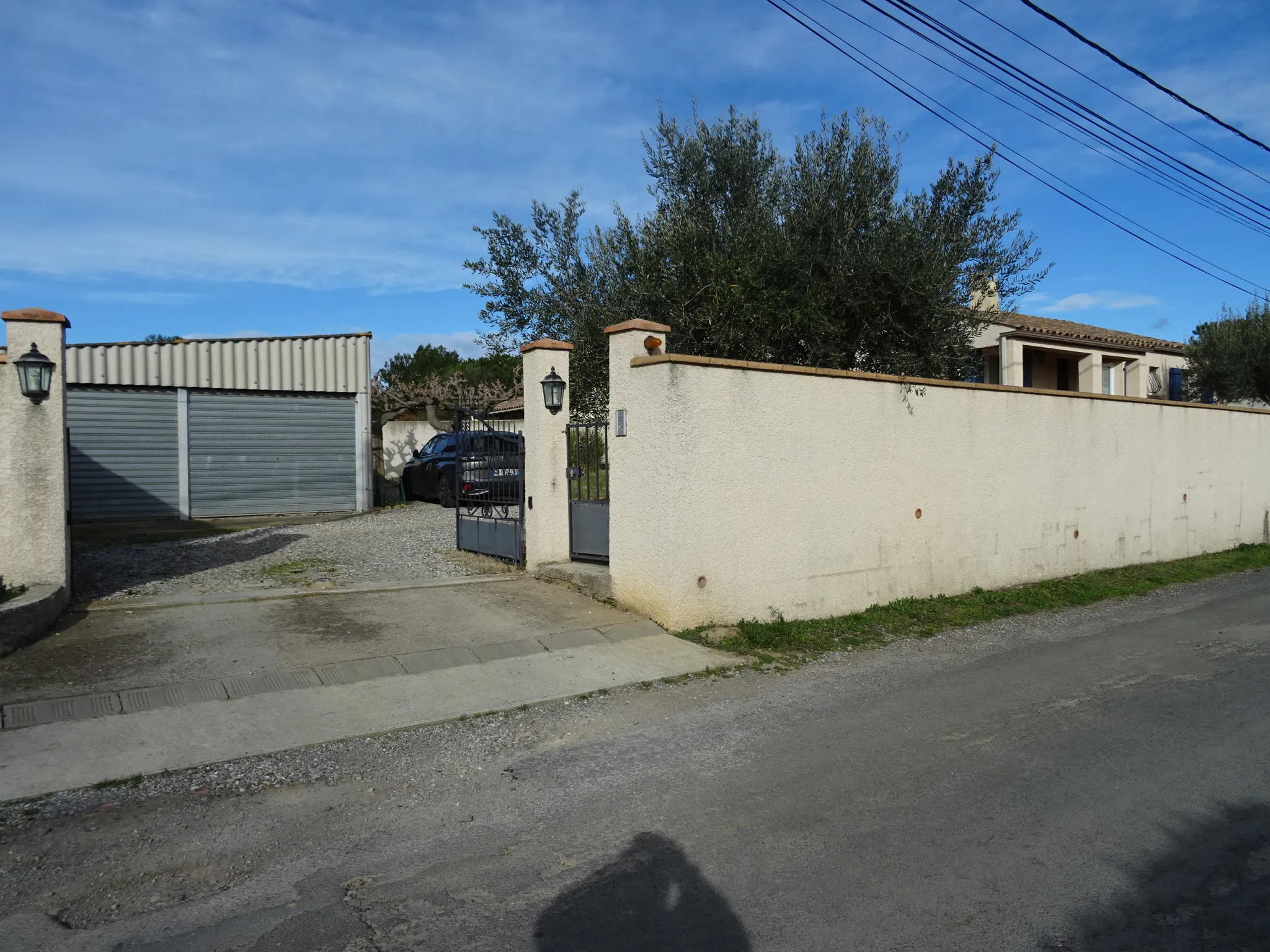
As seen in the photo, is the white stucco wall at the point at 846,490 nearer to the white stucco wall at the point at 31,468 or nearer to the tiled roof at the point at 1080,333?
the white stucco wall at the point at 31,468

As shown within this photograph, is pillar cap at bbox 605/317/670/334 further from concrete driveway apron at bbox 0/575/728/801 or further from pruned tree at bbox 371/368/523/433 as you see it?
pruned tree at bbox 371/368/523/433

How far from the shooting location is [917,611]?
961 cm

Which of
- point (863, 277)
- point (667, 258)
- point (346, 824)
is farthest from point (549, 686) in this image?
point (863, 277)

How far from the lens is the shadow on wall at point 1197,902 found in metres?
3.29

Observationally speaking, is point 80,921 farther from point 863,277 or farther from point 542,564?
point 863,277

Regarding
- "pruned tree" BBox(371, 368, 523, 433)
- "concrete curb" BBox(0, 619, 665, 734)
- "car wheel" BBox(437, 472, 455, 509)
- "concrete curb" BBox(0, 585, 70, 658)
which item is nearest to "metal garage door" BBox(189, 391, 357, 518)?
"car wheel" BBox(437, 472, 455, 509)

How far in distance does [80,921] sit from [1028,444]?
11.0m

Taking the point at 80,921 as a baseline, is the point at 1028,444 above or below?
above

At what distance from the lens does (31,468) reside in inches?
292

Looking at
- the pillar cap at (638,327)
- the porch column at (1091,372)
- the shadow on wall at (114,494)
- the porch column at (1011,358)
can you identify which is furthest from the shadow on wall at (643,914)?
the porch column at (1091,372)

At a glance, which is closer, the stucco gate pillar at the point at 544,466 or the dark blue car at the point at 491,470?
the stucco gate pillar at the point at 544,466

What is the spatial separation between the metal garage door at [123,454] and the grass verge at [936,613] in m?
12.1

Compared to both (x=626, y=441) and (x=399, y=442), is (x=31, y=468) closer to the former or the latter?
(x=626, y=441)

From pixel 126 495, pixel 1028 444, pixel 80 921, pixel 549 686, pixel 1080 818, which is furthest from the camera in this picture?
pixel 126 495
